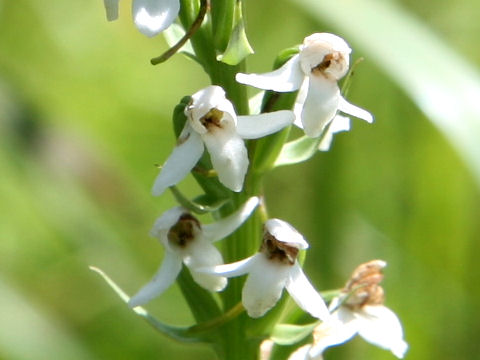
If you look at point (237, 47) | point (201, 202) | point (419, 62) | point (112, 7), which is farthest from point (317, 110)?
point (419, 62)

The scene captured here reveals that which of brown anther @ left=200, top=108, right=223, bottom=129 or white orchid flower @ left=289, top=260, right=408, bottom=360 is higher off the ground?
brown anther @ left=200, top=108, right=223, bottom=129

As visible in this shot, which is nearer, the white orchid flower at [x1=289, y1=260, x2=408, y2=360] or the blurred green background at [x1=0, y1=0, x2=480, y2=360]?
the white orchid flower at [x1=289, y1=260, x2=408, y2=360]

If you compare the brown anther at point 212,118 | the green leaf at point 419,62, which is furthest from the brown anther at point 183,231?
the green leaf at point 419,62

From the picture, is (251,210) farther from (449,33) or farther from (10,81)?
(449,33)

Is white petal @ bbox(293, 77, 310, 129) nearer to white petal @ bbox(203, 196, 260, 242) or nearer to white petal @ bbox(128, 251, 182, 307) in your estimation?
white petal @ bbox(203, 196, 260, 242)

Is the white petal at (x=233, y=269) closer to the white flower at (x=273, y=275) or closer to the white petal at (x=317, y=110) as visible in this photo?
the white flower at (x=273, y=275)

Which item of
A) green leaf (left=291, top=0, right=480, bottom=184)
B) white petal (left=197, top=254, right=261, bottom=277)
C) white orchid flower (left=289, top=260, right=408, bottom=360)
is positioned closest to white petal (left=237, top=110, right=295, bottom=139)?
white petal (left=197, top=254, right=261, bottom=277)

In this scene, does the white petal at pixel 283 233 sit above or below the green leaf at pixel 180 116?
below

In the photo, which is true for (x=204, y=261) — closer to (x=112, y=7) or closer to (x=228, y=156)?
(x=228, y=156)
